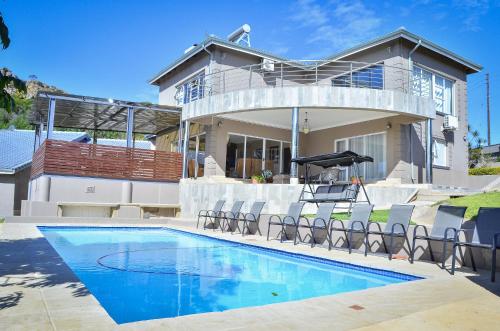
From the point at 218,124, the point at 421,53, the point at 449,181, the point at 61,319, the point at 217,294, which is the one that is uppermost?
the point at 421,53

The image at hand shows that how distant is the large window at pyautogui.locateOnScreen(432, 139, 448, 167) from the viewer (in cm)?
2010

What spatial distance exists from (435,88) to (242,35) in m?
11.1

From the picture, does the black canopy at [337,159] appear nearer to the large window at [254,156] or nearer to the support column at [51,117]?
the large window at [254,156]

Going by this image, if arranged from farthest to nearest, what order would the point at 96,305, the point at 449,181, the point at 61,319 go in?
the point at 449,181 < the point at 96,305 < the point at 61,319

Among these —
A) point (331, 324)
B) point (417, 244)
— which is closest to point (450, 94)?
point (417, 244)

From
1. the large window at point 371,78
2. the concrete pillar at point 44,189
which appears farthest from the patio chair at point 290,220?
the concrete pillar at point 44,189

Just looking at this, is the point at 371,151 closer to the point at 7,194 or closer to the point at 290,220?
the point at 290,220

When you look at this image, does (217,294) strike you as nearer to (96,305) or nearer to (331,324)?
(96,305)

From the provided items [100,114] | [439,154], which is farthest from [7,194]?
[439,154]

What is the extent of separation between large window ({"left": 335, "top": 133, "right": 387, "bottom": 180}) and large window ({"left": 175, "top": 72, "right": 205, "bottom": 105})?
7.91 m

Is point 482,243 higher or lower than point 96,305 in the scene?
higher

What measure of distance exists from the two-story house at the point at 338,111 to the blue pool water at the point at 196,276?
255 inches

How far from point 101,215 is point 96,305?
15.5 meters

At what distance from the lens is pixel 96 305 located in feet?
13.4
